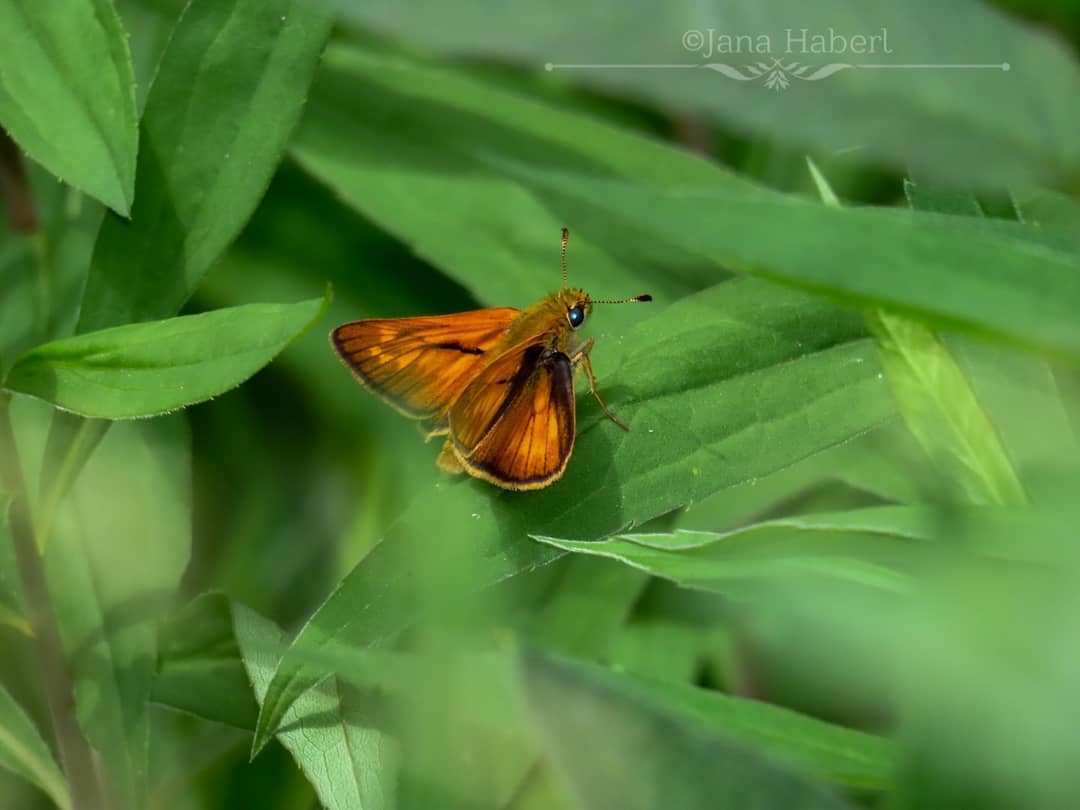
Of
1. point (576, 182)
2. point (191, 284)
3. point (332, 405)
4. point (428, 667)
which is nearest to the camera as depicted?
point (576, 182)

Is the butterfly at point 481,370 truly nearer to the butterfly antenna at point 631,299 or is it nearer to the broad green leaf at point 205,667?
the butterfly antenna at point 631,299

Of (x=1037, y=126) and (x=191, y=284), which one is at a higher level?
(x=1037, y=126)

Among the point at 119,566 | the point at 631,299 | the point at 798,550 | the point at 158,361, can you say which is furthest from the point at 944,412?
the point at 119,566

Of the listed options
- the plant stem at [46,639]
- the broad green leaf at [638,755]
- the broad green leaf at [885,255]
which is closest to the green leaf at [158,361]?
the plant stem at [46,639]

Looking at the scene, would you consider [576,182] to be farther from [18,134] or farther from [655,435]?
[18,134]

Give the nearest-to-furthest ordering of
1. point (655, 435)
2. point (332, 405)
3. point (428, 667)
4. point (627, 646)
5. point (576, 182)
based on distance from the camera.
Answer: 1. point (576, 182)
2. point (428, 667)
3. point (655, 435)
4. point (627, 646)
5. point (332, 405)

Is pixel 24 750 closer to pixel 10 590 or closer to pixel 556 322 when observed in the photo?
pixel 10 590

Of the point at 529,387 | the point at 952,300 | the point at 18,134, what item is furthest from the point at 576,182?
the point at 18,134
